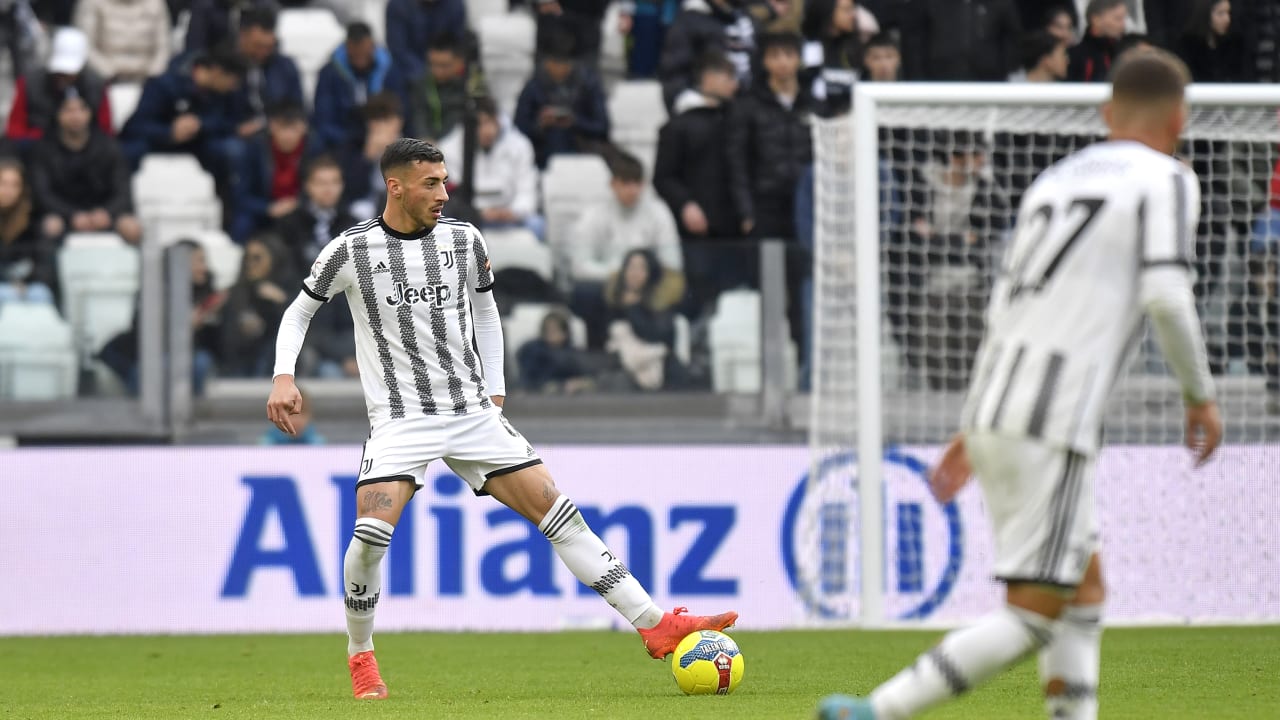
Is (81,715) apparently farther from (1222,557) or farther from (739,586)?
(1222,557)

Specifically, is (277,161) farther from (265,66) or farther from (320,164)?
(265,66)

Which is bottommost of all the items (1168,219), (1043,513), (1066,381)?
(1043,513)

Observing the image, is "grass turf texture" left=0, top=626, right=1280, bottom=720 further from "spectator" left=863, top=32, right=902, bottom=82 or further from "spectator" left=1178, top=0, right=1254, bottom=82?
"spectator" left=863, top=32, right=902, bottom=82

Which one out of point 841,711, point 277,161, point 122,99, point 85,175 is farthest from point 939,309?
point 122,99

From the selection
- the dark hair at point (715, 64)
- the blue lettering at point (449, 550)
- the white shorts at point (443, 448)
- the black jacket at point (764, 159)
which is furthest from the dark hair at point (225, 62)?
the white shorts at point (443, 448)

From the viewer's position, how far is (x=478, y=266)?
22.7 ft

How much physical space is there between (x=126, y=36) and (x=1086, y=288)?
12.1 metres

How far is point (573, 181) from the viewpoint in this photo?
1323 cm

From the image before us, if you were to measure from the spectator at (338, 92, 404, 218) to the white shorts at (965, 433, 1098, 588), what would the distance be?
8.96 metres

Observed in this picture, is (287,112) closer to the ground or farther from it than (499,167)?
farther from it

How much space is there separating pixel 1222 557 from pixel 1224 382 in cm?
104

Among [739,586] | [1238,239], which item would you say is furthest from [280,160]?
[1238,239]

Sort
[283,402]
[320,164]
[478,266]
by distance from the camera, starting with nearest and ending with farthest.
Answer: [283,402], [478,266], [320,164]

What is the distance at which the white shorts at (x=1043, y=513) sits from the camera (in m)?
4.18
